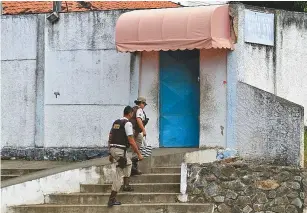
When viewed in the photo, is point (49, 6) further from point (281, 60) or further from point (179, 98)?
point (281, 60)

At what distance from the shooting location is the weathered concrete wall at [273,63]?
1400cm

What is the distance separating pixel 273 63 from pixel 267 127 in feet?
7.21

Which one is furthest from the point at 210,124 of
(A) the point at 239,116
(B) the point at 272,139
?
(B) the point at 272,139

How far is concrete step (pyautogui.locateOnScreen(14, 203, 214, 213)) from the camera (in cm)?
1095

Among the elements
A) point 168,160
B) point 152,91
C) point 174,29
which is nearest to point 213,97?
point 152,91

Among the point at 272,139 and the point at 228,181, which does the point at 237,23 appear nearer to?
the point at 272,139

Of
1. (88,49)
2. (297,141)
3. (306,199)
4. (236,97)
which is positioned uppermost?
(88,49)

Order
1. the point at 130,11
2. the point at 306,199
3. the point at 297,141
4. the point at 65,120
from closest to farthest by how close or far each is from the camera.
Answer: the point at 306,199 → the point at 297,141 → the point at 130,11 → the point at 65,120

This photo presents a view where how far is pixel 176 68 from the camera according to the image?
1490 cm

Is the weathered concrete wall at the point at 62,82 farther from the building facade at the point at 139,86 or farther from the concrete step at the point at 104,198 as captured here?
the concrete step at the point at 104,198

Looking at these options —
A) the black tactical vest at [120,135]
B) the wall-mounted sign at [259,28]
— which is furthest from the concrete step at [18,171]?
the wall-mounted sign at [259,28]

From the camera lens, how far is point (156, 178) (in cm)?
1202

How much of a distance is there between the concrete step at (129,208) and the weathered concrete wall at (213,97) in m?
3.23

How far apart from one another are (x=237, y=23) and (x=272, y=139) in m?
2.65
